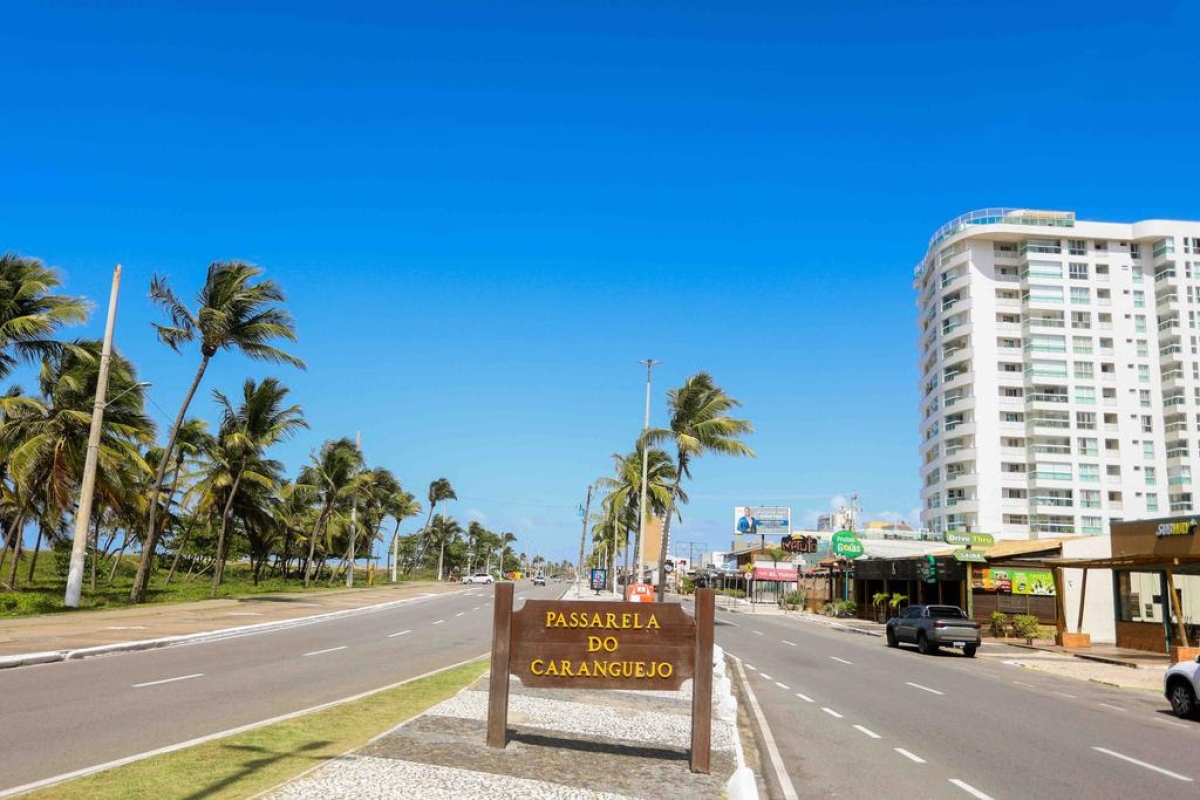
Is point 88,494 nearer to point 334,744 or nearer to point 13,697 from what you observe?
point 13,697

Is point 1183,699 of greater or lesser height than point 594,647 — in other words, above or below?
below

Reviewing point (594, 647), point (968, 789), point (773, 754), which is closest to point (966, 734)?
point (773, 754)

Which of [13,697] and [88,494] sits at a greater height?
→ [88,494]

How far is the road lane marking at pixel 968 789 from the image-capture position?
9172 mm

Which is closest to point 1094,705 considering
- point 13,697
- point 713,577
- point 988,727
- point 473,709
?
point 988,727

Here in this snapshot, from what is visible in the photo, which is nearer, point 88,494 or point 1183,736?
point 1183,736

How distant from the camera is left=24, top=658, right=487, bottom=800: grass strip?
7.21m

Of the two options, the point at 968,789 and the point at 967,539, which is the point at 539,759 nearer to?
the point at 968,789

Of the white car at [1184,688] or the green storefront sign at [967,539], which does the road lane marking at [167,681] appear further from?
the green storefront sign at [967,539]

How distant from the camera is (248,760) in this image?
8453 millimetres

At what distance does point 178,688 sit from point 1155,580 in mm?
37840

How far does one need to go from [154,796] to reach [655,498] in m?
48.5

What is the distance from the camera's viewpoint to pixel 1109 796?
9391 mm

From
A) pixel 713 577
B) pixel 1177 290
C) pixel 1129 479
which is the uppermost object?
pixel 1177 290
